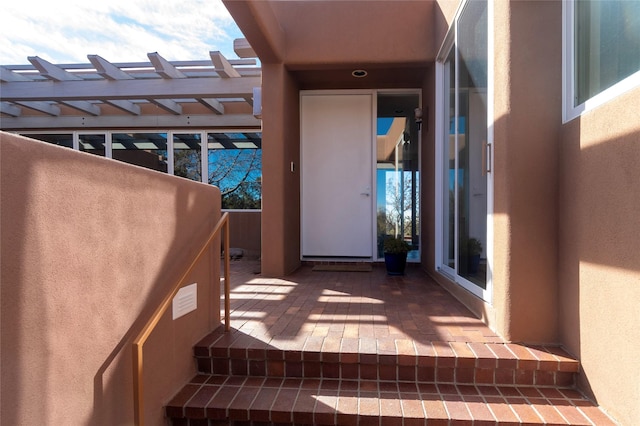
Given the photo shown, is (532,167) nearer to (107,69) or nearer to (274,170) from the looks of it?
(274,170)

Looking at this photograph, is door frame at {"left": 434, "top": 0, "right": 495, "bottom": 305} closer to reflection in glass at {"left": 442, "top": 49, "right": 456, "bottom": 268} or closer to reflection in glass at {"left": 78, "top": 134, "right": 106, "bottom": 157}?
reflection in glass at {"left": 442, "top": 49, "right": 456, "bottom": 268}

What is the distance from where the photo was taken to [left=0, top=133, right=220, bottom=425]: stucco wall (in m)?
1.09

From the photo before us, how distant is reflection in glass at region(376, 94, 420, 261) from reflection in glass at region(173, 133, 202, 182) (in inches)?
144

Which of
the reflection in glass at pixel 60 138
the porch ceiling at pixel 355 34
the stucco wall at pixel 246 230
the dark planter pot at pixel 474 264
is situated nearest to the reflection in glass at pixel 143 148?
the reflection in glass at pixel 60 138

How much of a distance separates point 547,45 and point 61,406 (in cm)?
297

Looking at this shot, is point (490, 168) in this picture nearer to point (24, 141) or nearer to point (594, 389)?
point (594, 389)

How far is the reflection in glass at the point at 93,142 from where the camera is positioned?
7.29 meters

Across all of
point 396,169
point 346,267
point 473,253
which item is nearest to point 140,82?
point 396,169

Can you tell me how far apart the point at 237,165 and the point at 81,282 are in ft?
18.9

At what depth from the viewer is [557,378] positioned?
2002 millimetres

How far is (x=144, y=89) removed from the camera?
577cm

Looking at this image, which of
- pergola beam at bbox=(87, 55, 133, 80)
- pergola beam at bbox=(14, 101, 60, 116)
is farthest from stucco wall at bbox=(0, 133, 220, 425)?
pergola beam at bbox=(14, 101, 60, 116)

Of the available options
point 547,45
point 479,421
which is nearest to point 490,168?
point 547,45

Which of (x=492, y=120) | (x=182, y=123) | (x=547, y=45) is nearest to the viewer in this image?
(x=547, y=45)
